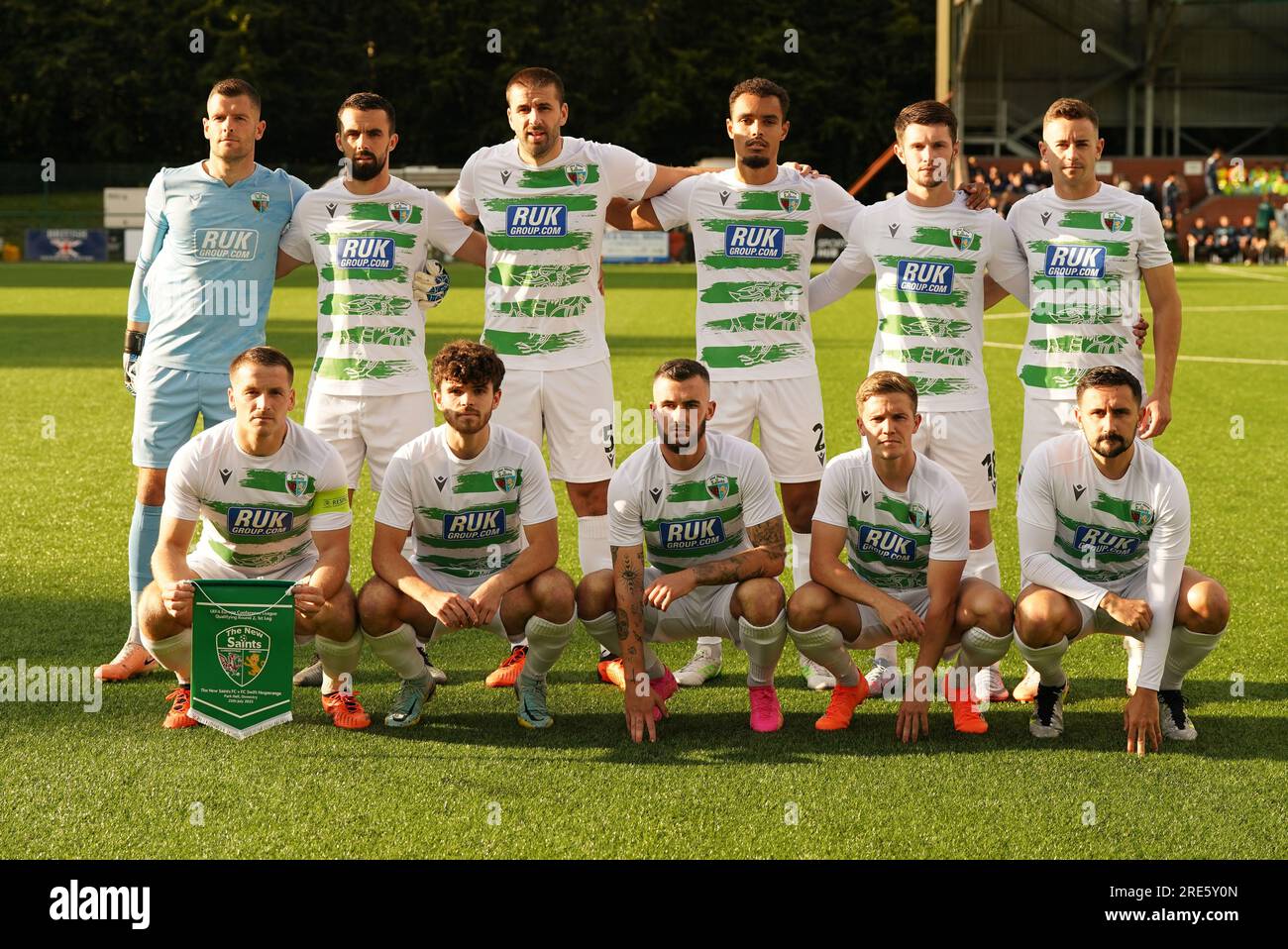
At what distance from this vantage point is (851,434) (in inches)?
453

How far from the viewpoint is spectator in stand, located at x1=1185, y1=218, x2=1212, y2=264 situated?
1401 inches

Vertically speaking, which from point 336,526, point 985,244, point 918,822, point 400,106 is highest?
point 400,106

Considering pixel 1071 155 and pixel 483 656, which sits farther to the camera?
pixel 483 656

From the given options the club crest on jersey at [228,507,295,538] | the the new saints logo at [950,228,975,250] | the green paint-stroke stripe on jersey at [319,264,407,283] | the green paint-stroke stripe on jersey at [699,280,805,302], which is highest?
the the new saints logo at [950,228,975,250]

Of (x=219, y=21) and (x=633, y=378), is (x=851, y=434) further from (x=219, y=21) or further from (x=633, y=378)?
(x=219, y=21)

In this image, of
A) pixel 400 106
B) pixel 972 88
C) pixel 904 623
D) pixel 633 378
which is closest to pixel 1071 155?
pixel 904 623

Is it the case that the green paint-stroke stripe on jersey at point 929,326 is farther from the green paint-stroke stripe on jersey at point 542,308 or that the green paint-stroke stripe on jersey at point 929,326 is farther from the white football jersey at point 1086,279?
the green paint-stroke stripe on jersey at point 542,308

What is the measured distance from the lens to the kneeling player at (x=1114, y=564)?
16.6 feet

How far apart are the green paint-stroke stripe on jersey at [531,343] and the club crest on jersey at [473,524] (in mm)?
930

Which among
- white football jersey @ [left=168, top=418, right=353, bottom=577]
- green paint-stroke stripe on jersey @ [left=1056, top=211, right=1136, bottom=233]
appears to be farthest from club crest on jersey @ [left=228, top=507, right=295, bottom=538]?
green paint-stroke stripe on jersey @ [left=1056, top=211, right=1136, bottom=233]

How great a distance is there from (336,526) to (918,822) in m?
2.27

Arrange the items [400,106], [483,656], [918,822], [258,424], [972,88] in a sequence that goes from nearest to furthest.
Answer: [918,822]
[258,424]
[483,656]
[972,88]
[400,106]

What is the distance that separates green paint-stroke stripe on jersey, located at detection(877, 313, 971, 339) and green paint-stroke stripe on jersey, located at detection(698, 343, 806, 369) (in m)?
0.45

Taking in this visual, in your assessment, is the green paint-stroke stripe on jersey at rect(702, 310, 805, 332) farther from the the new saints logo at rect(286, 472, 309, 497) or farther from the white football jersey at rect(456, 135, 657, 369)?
the the new saints logo at rect(286, 472, 309, 497)
